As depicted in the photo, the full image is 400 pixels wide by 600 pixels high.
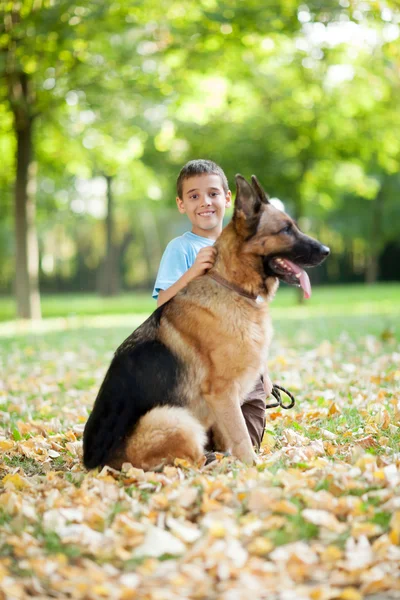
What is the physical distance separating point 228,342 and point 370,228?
114 feet

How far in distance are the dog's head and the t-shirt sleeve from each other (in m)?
0.74

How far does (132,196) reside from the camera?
32.5 m

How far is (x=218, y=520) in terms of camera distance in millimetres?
3164

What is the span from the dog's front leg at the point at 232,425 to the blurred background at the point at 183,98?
27.1ft

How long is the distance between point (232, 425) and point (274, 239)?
47.6 inches

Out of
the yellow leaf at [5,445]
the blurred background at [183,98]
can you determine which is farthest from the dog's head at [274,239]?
the blurred background at [183,98]

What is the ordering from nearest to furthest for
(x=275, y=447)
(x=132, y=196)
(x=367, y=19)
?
(x=275, y=447) < (x=367, y=19) < (x=132, y=196)

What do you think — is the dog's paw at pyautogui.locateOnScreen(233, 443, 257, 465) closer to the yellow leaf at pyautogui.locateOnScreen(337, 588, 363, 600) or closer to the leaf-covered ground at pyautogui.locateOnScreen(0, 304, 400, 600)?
the leaf-covered ground at pyautogui.locateOnScreen(0, 304, 400, 600)

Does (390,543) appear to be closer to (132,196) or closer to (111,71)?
(111,71)

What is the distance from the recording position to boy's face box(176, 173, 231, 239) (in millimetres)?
4797

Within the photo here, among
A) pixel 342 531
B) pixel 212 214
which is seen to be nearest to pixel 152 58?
pixel 212 214

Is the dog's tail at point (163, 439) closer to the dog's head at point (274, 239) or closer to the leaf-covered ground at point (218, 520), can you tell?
the leaf-covered ground at point (218, 520)

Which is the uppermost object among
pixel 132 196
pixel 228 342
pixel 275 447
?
pixel 132 196

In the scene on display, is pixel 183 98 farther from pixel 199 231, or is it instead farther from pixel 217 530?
pixel 217 530
